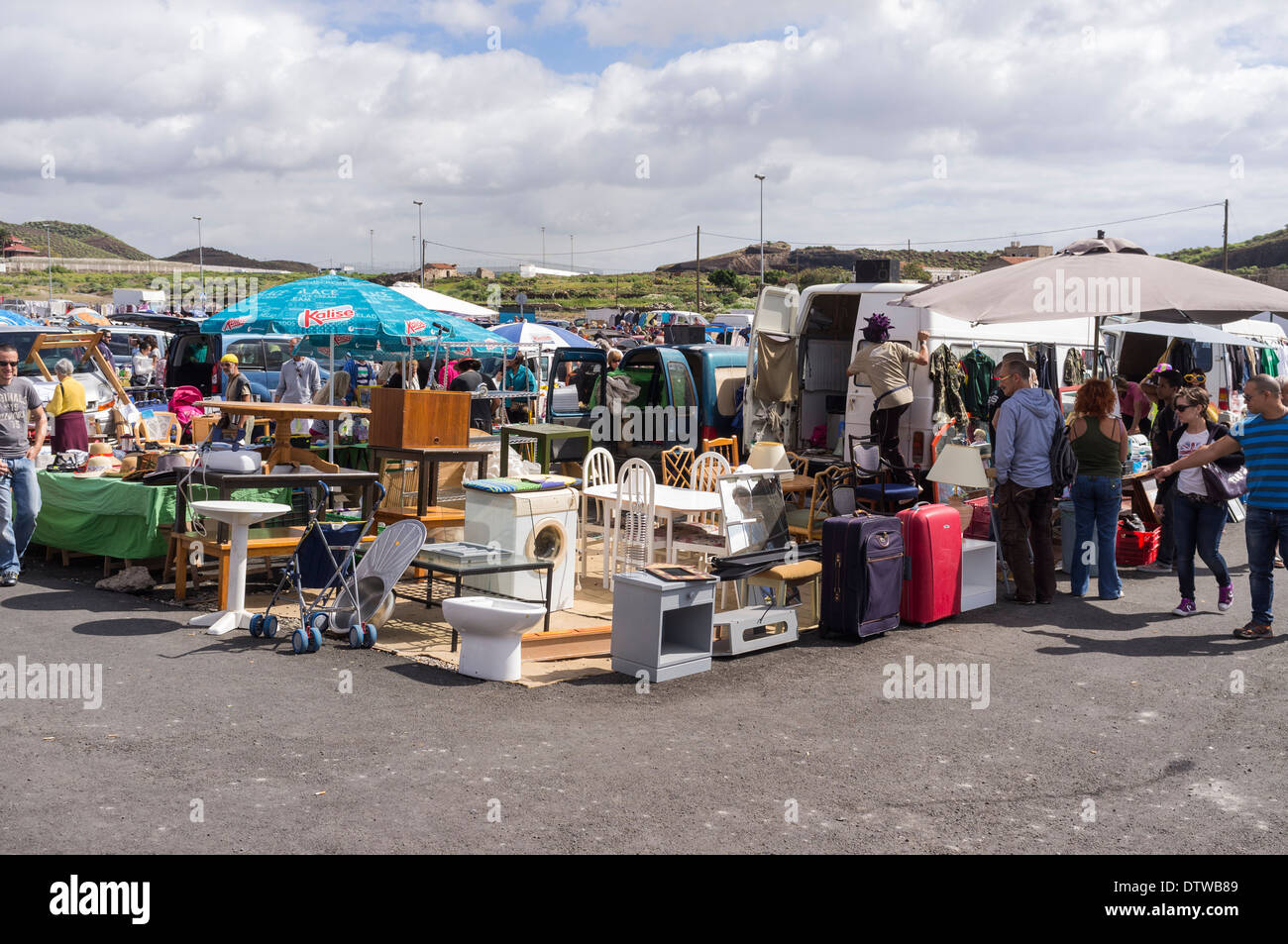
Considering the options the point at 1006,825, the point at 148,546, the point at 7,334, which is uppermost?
the point at 7,334

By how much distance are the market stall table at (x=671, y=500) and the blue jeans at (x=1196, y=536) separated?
3.68 meters

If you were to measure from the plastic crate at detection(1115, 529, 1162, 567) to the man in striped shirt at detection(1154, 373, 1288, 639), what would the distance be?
2.69 metres

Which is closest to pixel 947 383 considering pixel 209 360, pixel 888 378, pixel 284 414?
pixel 888 378

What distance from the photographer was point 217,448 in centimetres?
903

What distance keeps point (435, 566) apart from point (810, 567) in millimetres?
2754

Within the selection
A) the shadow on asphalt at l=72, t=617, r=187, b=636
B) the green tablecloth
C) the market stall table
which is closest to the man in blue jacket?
the market stall table

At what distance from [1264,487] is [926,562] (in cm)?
239

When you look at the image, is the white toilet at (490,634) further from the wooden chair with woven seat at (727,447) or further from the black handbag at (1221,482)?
the wooden chair with woven seat at (727,447)

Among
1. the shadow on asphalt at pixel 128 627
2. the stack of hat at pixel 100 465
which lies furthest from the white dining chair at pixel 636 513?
the stack of hat at pixel 100 465

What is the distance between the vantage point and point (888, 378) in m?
12.0

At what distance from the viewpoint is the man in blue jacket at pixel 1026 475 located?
925 centimetres

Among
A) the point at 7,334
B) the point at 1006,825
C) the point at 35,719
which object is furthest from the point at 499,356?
the point at 1006,825

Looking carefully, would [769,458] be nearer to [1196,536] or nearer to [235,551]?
[1196,536]
